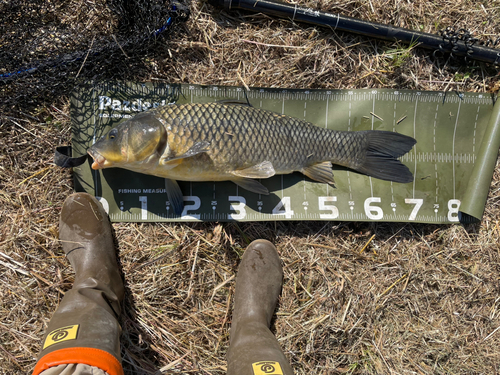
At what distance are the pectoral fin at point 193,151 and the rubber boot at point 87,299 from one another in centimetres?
73

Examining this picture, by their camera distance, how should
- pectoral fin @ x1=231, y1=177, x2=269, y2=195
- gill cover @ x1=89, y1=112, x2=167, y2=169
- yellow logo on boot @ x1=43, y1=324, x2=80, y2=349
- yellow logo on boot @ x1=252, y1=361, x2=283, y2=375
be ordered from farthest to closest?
pectoral fin @ x1=231, y1=177, x2=269, y2=195, gill cover @ x1=89, y1=112, x2=167, y2=169, yellow logo on boot @ x1=252, y1=361, x2=283, y2=375, yellow logo on boot @ x1=43, y1=324, x2=80, y2=349

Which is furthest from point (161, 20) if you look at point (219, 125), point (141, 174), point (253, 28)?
point (141, 174)

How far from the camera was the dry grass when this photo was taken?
92.0 inches

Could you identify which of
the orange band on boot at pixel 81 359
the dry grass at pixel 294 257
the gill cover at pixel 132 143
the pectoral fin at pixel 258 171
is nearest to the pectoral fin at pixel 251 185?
the pectoral fin at pixel 258 171

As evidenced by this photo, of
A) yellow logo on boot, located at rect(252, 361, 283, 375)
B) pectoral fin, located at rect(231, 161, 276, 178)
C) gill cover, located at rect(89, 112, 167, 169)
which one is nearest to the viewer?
yellow logo on boot, located at rect(252, 361, 283, 375)

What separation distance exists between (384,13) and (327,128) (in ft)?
3.58

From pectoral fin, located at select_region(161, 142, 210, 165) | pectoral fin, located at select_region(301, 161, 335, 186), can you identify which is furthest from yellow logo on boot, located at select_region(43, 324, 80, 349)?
pectoral fin, located at select_region(301, 161, 335, 186)

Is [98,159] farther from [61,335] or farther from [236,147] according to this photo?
[61,335]

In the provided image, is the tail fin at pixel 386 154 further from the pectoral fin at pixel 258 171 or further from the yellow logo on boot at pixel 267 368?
the yellow logo on boot at pixel 267 368

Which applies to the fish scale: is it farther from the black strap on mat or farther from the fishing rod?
the fishing rod

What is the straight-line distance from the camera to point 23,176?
93.2 inches

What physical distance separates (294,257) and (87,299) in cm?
152

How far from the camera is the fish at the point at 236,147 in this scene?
6.78 feet

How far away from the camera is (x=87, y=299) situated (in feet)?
6.56
